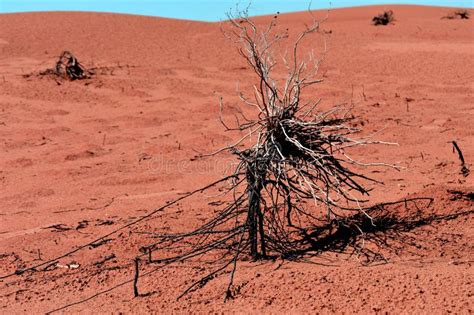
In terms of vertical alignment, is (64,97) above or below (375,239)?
above

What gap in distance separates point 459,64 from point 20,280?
8402 millimetres

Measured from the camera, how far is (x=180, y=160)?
18.9 feet

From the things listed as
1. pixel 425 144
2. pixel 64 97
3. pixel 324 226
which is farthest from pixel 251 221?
pixel 64 97

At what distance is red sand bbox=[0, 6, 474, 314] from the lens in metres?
2.63

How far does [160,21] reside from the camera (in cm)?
1792

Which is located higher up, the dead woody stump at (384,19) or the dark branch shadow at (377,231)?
the dead woody stump at (384,19)

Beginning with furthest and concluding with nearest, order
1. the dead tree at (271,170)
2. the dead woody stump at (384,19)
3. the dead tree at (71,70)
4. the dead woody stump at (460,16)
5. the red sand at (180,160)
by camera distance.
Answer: the dead woody stump at (460,16), the dead woody stump at (384,19), the dead tree at (71,70), the dead tree at (271,170), the red sand at (180,160)

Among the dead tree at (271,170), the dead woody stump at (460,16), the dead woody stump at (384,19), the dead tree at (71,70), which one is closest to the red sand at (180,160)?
the dead tree at (271,170)

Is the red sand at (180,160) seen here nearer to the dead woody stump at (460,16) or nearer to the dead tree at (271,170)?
the dead tree at (271,170)

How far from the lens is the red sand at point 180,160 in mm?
2633

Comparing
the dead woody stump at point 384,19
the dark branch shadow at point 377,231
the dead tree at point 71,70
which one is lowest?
the dark branch shadow at point 377,231

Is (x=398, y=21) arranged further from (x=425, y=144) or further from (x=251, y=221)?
(x=251, y=221)

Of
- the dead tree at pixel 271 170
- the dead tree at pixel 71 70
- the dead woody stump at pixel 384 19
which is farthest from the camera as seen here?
the dead woody stump at pixel 384 19

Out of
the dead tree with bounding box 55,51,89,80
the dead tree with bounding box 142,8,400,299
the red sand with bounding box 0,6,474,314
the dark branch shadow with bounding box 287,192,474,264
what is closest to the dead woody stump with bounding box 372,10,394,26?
the red sand with bounding box 0,6,474,314
